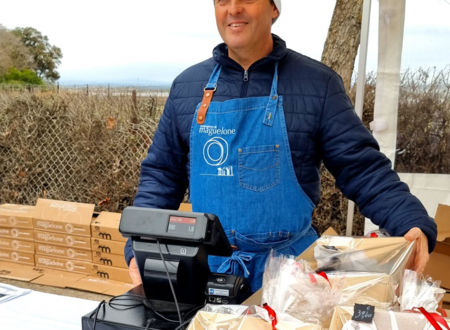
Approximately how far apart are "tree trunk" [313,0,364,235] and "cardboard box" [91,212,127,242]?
1.69m

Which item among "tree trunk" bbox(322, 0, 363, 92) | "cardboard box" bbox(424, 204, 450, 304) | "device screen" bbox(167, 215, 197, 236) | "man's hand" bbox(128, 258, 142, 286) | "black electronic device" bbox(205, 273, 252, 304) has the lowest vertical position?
"cardboard box" bbox(424, 204, 450, 304)

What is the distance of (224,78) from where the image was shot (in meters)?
1.67

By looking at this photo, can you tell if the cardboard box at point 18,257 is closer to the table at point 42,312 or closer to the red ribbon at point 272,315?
the table at point 42,312

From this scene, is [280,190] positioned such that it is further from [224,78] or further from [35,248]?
[35,248]

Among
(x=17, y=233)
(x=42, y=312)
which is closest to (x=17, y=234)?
(x=17, y=233)

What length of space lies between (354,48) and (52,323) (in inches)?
131

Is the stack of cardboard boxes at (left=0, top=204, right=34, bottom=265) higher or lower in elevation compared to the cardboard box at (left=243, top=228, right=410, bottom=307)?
lower

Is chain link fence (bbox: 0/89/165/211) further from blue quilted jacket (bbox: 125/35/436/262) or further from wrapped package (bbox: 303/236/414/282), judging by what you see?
wrapped package (bbox: 303/236/414/282)

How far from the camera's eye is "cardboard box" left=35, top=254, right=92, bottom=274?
4.25 metres

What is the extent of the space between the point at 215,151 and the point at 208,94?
22 centimetres

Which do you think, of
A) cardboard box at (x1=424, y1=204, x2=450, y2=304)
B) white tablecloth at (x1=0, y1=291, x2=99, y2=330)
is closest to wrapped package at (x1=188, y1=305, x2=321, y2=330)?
white tablecloth at (x1=0, y1=291, x2=99, y2=330)

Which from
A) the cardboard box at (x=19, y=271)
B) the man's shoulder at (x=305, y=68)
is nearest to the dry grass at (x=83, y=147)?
the cardboard box at (x=19, y=271)

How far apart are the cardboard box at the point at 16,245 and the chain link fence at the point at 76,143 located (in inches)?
29.3

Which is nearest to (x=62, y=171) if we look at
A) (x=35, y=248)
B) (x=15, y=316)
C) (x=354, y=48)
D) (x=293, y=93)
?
(x=35, y=248)
